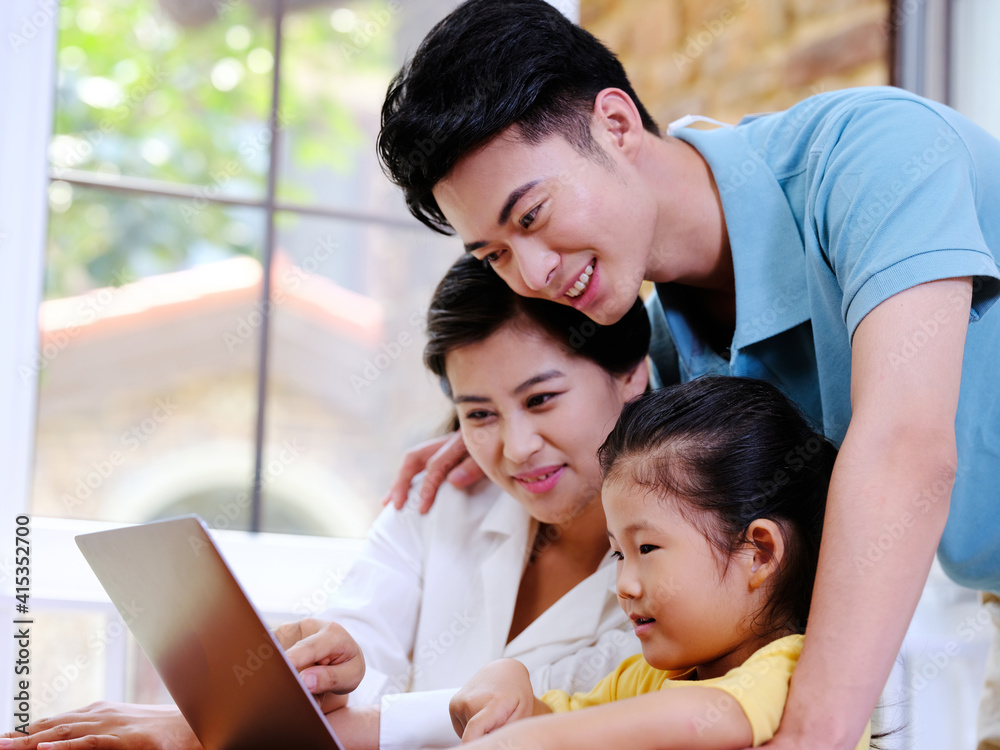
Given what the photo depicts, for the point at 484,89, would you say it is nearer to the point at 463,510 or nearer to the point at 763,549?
the point at 763,549

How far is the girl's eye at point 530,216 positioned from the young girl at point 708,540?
Answer: 276 mm

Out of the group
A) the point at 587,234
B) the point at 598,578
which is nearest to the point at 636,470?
the point at 587,234

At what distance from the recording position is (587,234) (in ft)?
3.75

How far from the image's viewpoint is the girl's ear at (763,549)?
978 mm

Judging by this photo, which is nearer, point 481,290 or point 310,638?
point 310,638

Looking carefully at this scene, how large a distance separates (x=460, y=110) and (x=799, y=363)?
58cm

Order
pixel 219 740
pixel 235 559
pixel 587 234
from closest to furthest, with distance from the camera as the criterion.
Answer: pixel 219 740 < pixel 587 234 < pixel 235 559

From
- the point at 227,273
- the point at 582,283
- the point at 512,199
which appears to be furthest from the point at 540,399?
the point at 227,273

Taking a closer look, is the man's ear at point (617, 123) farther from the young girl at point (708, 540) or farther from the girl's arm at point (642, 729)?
the girl's arm at point (642, 729)

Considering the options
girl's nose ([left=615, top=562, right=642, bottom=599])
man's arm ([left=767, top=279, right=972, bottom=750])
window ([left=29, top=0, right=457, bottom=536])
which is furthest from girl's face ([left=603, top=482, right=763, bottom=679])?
window ([left=29, top=0, right=457, bottom=536])

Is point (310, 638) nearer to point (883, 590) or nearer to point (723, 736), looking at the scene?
point (723, 736)

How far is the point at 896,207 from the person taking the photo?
0.94m

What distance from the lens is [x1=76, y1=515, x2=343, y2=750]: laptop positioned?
79cm

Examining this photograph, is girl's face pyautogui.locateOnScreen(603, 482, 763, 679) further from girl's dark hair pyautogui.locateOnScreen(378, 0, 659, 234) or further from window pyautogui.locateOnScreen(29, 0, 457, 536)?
window pyautogui.locateOnScreen(29, 0, 457, 536)
